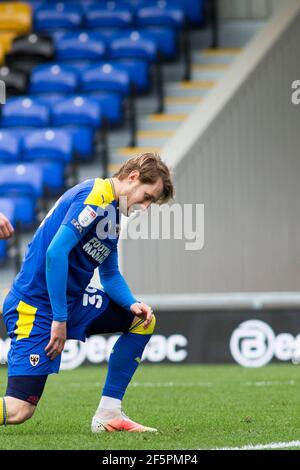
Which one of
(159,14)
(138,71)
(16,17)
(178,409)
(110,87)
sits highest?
(16,17)

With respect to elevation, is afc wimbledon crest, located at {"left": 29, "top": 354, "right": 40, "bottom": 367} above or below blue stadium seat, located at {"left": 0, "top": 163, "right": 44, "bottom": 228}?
below

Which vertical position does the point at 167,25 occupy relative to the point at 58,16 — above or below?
below

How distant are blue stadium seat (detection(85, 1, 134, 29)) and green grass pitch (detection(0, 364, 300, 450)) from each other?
6.90 metres

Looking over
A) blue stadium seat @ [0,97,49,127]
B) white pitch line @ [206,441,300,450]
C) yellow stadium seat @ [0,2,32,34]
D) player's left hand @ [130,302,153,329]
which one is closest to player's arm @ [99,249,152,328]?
player's left hand @ [130,302,153,329]

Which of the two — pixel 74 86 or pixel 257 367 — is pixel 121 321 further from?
pixel 74 86

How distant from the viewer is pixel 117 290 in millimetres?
6207

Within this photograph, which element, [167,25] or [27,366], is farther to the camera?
[167,25]

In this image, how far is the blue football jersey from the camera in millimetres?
5816

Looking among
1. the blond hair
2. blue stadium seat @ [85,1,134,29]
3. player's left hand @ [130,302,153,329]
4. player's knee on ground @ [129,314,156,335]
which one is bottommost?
player's knee on ground @ [129,314,156,335]

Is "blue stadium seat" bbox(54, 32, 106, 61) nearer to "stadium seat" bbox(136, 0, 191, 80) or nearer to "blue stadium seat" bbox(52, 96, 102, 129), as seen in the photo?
"stadium seat" bbox(136, 0, 191, 80)

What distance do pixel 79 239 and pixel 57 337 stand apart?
495 millimetres

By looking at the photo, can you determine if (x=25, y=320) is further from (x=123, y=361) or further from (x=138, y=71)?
(x=138, y=71)

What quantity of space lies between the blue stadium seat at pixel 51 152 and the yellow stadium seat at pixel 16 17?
3.09 metres

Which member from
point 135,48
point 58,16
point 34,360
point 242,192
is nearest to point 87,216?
point 34,360
